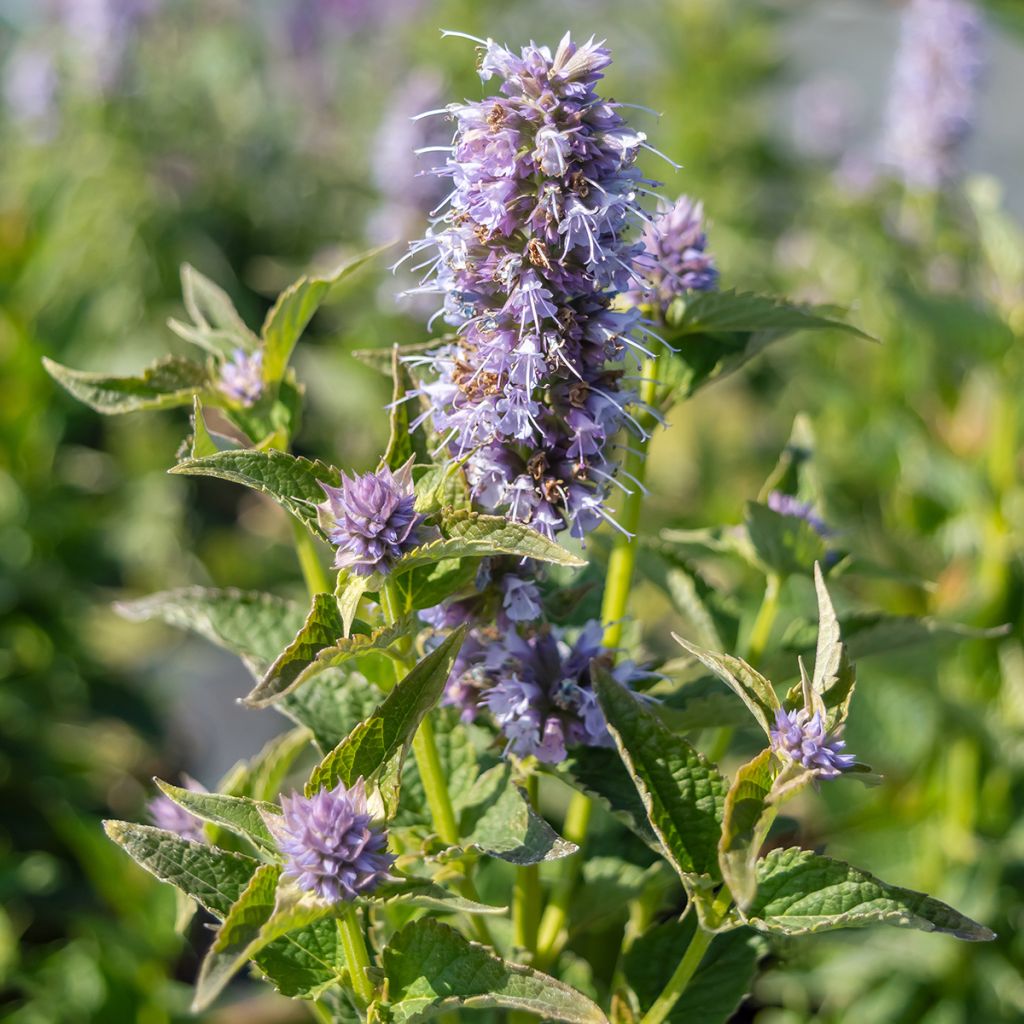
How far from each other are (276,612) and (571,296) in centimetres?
40

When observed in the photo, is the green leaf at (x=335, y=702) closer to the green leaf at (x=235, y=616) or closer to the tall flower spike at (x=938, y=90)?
the green leaf at (x=235, y=616)

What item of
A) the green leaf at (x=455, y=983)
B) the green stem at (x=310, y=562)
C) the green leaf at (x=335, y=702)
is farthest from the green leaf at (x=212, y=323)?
the green leaf at (x=455, y=983)

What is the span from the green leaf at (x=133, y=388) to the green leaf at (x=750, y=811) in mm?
507

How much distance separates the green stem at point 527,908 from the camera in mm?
1046

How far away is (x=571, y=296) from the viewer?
849mm

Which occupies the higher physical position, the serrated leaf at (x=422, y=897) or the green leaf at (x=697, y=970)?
the serrated leaf at (x=422, y=897)

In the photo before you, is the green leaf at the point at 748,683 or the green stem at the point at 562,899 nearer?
the green leaf at the point at 748,683

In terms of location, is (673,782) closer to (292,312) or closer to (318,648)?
(318,648)

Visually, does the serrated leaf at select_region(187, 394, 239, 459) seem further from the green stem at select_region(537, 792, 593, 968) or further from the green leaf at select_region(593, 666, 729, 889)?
the green stem at select_region(537, 792, 593, 968)

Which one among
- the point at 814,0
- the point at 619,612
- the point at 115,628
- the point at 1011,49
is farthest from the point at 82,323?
the point at 1011,49

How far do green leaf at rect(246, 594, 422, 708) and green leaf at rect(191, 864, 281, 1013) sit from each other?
12cm

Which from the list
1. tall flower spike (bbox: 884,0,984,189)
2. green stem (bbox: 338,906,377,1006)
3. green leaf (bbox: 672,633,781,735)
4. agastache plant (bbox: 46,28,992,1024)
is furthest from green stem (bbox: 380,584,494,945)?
tall flower spike (bbox: 884,0,984,189)

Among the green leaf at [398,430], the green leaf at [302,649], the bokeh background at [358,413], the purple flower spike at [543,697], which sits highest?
the green leaf at [398,430]

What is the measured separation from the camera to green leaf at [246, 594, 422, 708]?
2.49 ft
